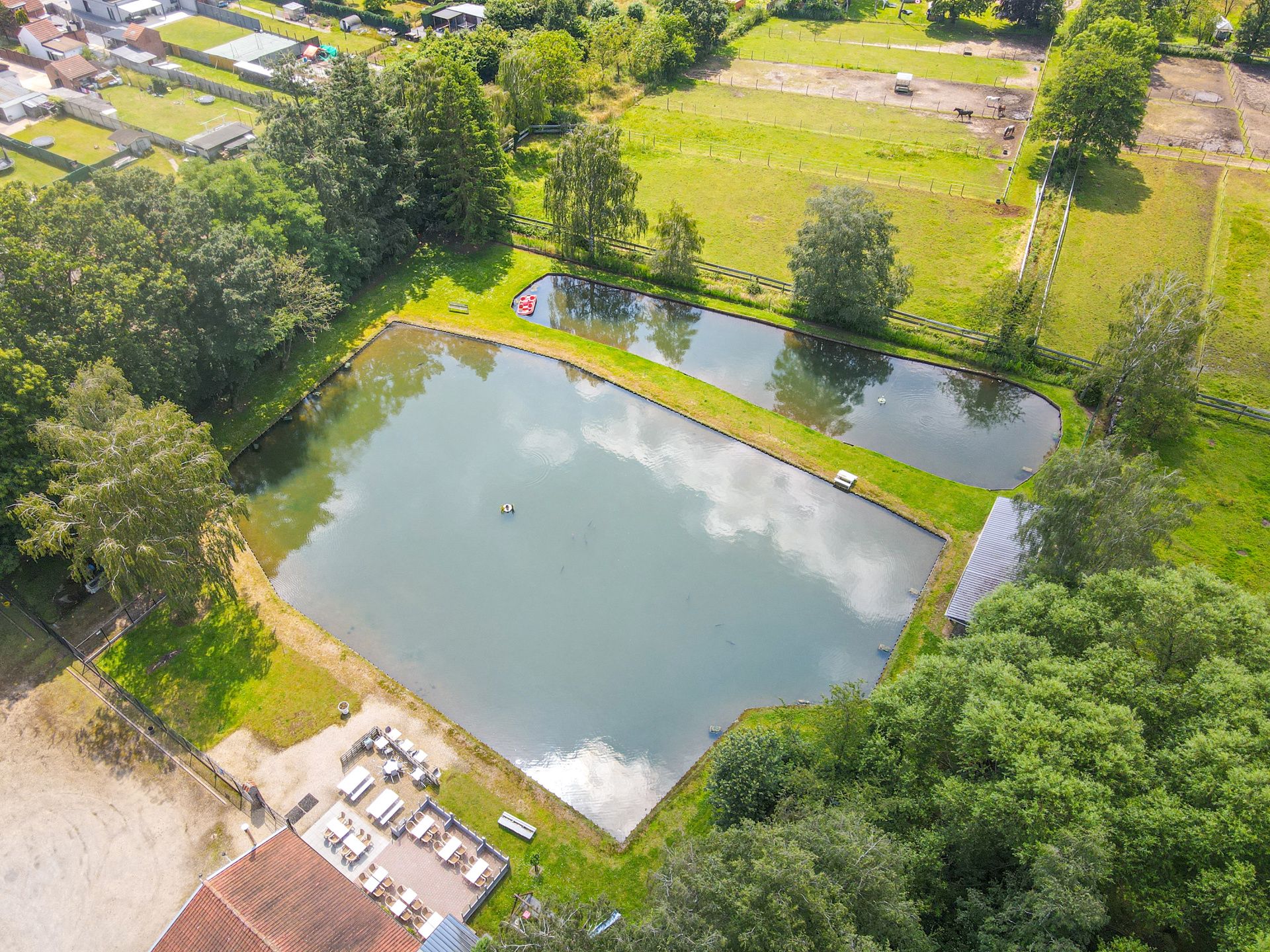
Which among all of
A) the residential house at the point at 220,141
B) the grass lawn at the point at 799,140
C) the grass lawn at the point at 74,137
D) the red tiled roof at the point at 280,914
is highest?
the grass lawn at the point at 799,140

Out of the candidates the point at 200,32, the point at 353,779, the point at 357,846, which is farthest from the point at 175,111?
the point at 357,846

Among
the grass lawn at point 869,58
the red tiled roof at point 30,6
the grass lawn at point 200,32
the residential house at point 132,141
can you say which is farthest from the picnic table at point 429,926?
the red tiled roof at point 30,6

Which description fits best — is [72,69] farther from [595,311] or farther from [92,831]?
[92,831]

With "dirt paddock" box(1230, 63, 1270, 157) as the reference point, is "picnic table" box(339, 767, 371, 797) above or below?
below

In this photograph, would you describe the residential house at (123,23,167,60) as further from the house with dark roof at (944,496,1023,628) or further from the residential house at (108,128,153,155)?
the house with dark roof at (944,496,1023,628)

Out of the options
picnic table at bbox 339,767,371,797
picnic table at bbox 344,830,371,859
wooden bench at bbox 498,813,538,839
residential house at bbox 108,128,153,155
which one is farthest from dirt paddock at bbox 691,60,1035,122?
picnic table at bbox 344,830,371,859

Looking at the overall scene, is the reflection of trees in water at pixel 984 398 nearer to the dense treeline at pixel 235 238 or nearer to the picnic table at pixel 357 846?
the dense treeline at pixel 235 238

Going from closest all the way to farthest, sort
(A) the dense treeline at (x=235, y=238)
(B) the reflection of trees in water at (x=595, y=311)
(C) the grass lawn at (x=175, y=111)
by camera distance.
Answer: (A) the dense treeline at (x=235, y=238) → (B) the reflection of trees in water at (x=595, y=311) → (C) the grass lawn at (x=175, y=111)
